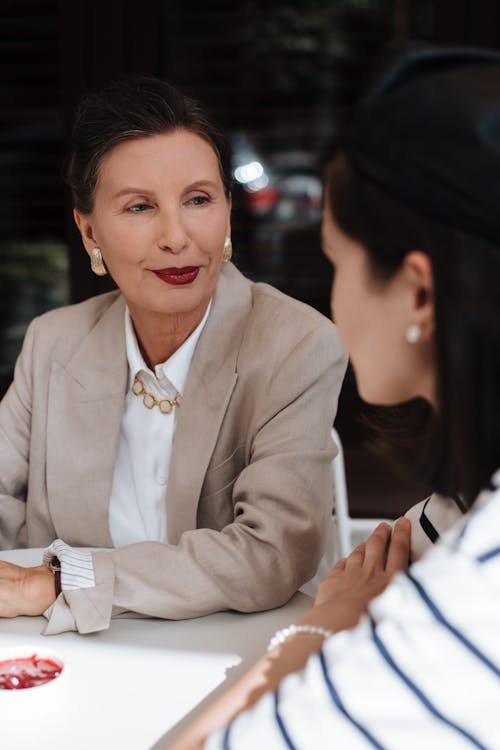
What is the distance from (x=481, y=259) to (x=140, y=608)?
33.1 inches

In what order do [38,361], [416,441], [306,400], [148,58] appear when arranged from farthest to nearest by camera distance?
[148,58]
[38,361]
[306,400]
[416,441]

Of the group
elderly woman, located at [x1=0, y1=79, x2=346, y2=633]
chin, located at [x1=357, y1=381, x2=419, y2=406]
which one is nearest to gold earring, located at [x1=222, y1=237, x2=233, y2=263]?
elderly woman, located at [x1=0, y1=79, x2=346, y2=633]

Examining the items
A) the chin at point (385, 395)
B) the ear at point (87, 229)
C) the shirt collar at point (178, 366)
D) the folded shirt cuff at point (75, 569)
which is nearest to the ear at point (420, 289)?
the chin at point (385, 395)

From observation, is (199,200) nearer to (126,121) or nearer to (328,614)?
(126,121)

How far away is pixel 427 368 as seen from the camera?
38.3 inches

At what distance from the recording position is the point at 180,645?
135 centimetres

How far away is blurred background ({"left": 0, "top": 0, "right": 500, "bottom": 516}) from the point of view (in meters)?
4.28

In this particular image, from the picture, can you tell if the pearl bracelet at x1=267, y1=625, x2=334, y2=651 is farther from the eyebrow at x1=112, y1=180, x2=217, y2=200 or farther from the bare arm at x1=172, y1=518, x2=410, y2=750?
the eyebrow at x1=112, y1=180, x2=217, y2=200

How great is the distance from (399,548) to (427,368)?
1.40 feet

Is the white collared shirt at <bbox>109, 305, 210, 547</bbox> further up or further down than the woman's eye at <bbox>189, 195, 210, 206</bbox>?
further down

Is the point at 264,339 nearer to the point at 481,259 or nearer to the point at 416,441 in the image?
the point at 416,441

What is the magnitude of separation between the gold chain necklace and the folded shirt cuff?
453mm

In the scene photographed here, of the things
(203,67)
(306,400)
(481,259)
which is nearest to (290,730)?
(481,259)

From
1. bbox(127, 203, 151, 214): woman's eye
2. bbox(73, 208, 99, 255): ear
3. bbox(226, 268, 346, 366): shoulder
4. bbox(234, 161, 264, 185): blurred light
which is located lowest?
bbox(234, 161, 264, 185): blurred light
